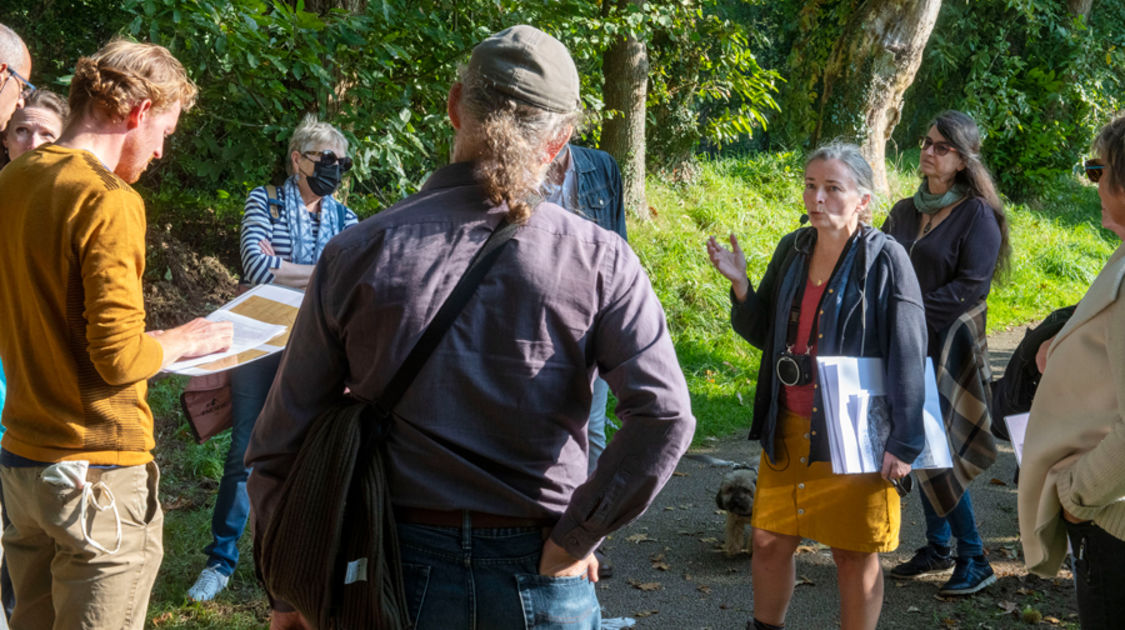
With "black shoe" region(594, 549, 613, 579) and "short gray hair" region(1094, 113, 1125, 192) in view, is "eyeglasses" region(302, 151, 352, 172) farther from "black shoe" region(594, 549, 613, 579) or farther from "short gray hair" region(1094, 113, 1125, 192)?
"short gray hair" region(1094, 113, 1125, 192)

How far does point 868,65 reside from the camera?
13.3 m

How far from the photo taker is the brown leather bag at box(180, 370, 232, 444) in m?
4.21

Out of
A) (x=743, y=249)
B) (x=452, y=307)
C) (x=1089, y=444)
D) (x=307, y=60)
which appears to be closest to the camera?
(x=452, y=307)

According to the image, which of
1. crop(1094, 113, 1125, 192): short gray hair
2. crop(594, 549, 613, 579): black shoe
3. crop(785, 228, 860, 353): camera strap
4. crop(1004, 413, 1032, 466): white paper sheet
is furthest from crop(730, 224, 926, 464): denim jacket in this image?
crop(594, 549, 613, 579): black shoe

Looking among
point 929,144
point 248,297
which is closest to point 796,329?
point 929,144

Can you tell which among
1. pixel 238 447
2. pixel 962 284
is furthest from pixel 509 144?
pixel 962 284

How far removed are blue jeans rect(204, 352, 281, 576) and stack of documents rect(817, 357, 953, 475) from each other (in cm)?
241

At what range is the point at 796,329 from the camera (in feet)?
12.5

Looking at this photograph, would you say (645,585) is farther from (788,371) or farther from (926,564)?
(788,371)

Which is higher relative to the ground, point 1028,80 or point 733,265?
point 1028,80

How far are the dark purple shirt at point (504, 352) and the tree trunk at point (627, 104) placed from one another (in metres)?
8.58

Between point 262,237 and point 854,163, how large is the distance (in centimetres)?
261

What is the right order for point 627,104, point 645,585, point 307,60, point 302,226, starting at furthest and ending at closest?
point 627,104, point 307,60, point 645,585, point 302,226

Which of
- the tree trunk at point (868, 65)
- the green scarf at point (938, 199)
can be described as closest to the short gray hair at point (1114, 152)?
the green scarf at point (938, 199)
